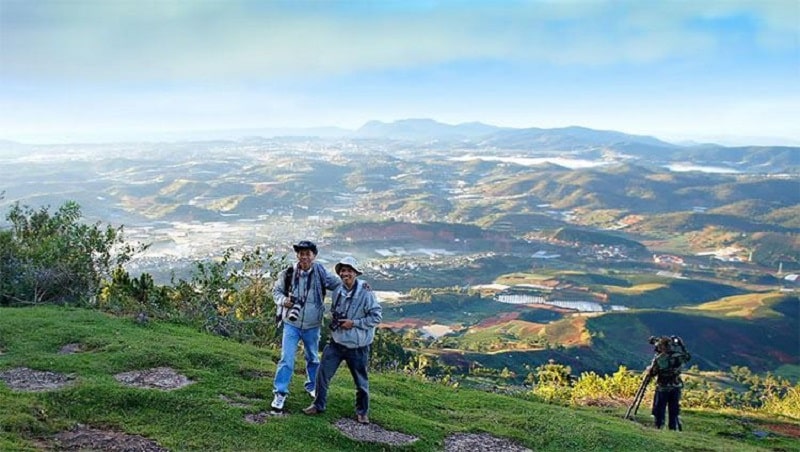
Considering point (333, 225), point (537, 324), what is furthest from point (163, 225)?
point (537, 324)

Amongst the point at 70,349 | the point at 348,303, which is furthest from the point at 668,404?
the point at 70,349

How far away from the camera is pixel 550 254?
176 m

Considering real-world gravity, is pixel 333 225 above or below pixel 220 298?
below

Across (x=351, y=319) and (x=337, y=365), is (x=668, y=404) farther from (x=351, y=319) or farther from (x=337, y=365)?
(x=351, y=319)

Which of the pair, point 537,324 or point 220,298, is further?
point 537,324

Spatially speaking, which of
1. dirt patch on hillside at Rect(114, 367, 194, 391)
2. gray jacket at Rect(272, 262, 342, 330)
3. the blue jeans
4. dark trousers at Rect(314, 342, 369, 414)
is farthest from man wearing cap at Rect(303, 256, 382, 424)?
dirt patch on hillside at Rect(114, 367, 194, 391)

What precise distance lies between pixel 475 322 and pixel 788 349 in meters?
53.1

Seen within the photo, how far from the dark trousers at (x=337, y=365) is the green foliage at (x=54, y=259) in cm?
1264

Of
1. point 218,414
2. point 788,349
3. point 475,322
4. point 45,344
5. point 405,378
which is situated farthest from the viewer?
point 475,322

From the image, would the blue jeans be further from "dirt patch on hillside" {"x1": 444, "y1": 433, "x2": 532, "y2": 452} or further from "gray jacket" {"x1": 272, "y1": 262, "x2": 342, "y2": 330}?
"dirt patch on hillside" {"x1": 444, "y1": 433, "x2": 532, "y2": 452}

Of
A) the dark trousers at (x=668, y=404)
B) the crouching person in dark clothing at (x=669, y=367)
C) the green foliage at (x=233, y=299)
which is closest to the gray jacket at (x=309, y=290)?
the crouching person in dark clothing at (x=669, y=367)

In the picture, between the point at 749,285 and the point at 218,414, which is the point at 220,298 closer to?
the point at 218,414

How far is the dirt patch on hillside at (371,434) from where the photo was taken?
8969 mm

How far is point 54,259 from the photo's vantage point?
776 inches
